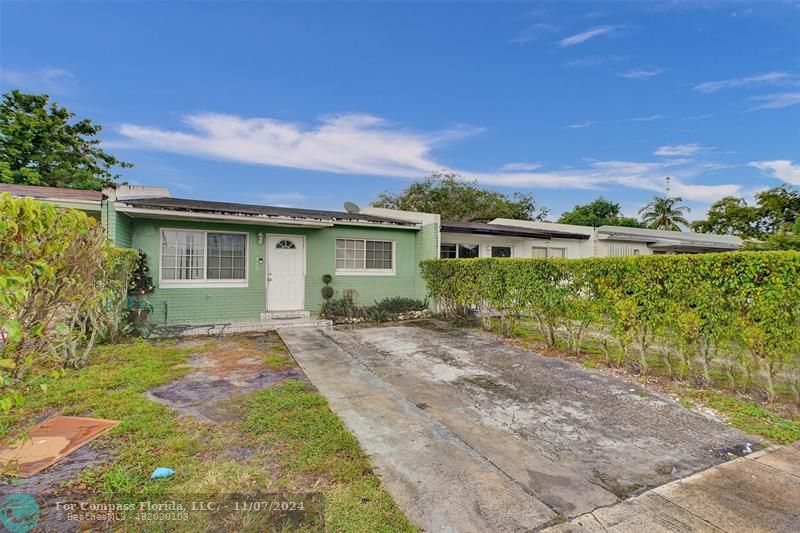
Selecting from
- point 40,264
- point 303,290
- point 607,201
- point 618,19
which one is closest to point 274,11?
point 303,290

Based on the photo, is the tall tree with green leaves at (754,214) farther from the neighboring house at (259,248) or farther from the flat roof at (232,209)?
the flat roof at (232,209)

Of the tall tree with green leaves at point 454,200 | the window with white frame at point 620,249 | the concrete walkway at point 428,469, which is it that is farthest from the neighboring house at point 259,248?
the tall tree with green leaves at point 454,200

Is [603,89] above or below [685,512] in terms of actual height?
above

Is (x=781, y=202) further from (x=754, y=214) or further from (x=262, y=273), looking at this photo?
(x=262, y=273)

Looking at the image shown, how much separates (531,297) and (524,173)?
54.4ft

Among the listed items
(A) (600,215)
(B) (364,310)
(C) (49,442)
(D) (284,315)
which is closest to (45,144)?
(D) (284,315)

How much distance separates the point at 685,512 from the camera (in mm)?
2260

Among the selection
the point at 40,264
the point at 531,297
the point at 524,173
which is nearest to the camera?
the point at 40,264

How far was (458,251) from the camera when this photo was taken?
42.0ft

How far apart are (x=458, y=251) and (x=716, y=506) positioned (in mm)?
10711

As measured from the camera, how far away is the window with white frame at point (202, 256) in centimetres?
869

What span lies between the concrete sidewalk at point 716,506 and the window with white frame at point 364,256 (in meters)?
9.19

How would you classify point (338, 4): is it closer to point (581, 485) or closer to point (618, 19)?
point (618, 19)

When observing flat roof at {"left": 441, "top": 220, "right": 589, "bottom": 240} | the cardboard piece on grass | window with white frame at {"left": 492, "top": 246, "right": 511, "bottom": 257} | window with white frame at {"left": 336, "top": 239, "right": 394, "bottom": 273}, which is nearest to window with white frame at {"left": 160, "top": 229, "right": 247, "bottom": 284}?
window with white frame at {"left": 336, "top": 239, "right": 394, "bottom": 273}
